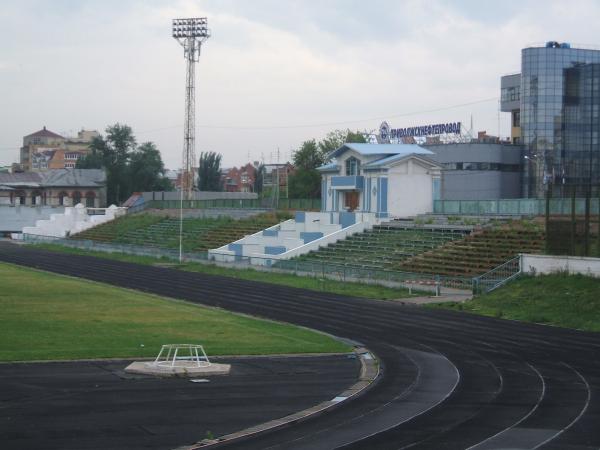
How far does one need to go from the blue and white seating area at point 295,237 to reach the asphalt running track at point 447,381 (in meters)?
21.2

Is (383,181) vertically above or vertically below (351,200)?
above

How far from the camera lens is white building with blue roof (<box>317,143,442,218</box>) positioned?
82312 mm

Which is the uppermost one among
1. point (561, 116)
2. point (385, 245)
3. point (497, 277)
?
point (561, 116)

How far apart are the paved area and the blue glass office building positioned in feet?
298

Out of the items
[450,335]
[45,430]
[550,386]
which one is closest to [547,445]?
[550,386]

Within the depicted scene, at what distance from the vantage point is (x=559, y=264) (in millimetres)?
50844

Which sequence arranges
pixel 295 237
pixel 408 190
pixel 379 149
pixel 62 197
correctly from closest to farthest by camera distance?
pixel 408 190, pixel 295 237, pixel 379 149, pixel 62 197

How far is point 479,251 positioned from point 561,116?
194ft

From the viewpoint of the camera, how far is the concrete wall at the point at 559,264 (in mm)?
48656

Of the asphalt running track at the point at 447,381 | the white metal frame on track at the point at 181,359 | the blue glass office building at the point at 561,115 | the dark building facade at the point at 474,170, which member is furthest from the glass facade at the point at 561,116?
the white metal frame on track at the point at 181,359

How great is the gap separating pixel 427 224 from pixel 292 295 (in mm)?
23285

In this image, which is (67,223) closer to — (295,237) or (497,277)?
(295,237)

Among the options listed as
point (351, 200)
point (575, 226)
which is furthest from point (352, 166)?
point (575, 226)

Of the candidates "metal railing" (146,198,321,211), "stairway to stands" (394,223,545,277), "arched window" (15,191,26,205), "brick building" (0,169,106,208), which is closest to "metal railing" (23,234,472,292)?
"stairway to stands" (394,223,545,277)
